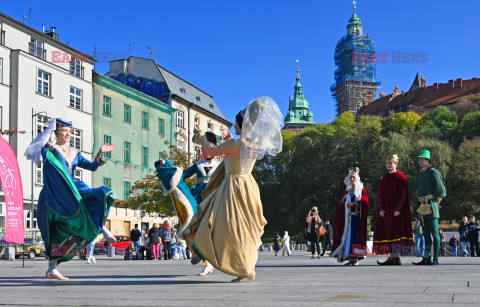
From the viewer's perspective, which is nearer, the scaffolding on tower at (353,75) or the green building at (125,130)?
the green building at (125,130)

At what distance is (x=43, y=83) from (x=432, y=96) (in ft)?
292

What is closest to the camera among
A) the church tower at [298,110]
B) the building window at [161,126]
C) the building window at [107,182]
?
the building window at [107,182]

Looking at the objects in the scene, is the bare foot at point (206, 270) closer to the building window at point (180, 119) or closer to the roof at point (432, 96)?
the building window at point (180, 119)

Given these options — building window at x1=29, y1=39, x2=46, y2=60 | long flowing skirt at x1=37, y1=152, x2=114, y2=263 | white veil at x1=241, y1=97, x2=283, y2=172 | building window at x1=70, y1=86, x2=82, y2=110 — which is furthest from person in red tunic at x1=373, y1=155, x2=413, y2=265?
building window at x1=70, y1=86, x2=82, y2=110

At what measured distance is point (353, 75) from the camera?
167 m

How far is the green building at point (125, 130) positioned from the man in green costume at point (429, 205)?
3718 cm

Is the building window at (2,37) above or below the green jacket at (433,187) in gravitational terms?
above

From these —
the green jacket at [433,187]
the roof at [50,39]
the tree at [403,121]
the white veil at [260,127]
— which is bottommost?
the green jacket at [433,187]

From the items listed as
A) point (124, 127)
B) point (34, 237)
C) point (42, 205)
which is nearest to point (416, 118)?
point (124, 127)

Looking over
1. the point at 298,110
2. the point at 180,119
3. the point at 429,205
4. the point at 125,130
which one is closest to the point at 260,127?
the point at 429,205

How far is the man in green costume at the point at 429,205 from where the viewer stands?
13055 mm

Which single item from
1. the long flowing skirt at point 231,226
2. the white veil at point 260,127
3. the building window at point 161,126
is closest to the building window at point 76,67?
the building window at point 161,126

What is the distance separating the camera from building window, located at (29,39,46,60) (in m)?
44.8

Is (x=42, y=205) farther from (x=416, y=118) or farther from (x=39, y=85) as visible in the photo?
(x=416, y=118)
